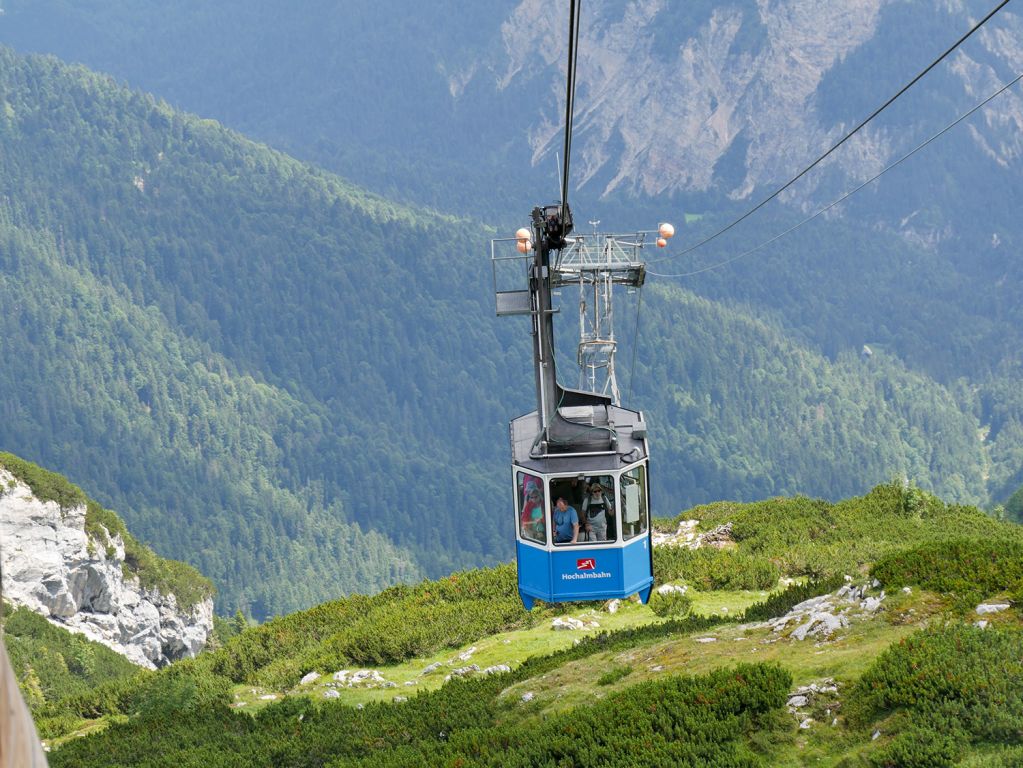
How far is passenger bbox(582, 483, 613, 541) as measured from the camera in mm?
26250

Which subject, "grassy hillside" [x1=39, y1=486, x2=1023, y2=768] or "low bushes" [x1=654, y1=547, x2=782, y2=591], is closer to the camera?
"grassy hillside" [x1=39, y1=486, x2=1023, y2=768]

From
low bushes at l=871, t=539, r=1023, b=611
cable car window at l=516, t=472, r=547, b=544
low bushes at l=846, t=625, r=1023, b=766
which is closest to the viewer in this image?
low bushes at l=846, t=625, r=1023, b=766

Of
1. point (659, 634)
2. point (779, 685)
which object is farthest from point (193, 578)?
point (779, 685)

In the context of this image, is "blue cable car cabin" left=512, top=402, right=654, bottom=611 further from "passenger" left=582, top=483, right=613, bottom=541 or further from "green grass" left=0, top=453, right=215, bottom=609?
"green grass" left=0, top=453, right=215, bottom=609

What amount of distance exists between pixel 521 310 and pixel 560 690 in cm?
794

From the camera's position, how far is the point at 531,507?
26.9 m


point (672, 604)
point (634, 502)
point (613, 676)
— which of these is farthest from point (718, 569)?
point (613, 676)

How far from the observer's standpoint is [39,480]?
102812 millimetres

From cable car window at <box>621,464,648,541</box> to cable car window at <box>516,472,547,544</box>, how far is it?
1658 mm

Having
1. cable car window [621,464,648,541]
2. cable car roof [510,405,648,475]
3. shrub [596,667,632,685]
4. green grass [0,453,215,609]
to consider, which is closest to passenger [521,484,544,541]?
cable car roof [510,405,648,475]

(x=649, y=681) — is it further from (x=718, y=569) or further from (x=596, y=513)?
(x=718, y=569)

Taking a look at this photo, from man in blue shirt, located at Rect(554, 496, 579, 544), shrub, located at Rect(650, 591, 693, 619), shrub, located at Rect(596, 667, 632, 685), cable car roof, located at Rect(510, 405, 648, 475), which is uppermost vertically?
cable car roof, located at Rect(510, 405, 648, 475)

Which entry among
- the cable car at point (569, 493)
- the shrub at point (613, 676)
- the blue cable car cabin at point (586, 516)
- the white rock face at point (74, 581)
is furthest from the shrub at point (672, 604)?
the white rock face at point (74, 581)

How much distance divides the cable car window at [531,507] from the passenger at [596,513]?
2.92ft
